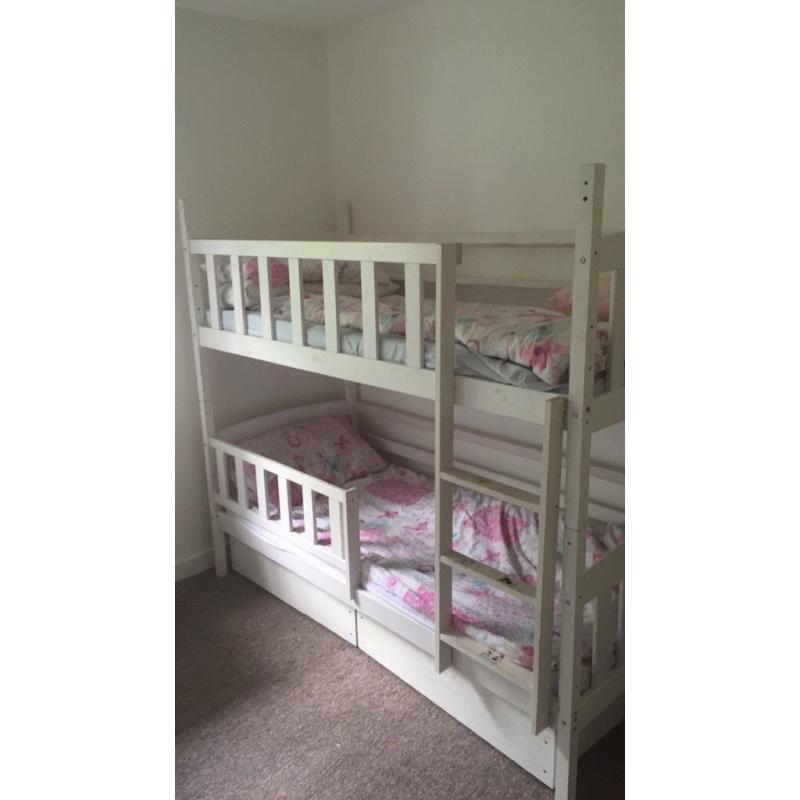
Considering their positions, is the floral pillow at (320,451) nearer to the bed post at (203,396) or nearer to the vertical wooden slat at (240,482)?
the vertical wooden slat at (240,482)

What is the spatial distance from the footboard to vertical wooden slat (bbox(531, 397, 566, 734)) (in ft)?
2.36

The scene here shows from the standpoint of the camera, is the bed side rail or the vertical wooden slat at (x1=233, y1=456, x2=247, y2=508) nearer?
the bed side rail

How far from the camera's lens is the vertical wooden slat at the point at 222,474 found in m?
2.87

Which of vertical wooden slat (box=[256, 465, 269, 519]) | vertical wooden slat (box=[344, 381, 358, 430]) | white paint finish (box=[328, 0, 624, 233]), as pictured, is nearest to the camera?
white paint finish (box=[328, 0, 624, 233])

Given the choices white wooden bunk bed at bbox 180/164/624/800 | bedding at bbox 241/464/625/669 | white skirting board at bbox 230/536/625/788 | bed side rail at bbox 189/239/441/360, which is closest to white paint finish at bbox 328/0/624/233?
white wooden bunk bed at bbox 180/164/624/800

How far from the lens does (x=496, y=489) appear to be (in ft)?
5.78

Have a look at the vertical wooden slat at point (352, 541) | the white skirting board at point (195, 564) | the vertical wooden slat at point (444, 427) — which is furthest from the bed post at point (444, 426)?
the white skirting board at point (195, 564)

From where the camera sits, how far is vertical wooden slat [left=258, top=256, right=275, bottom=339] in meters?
2.37

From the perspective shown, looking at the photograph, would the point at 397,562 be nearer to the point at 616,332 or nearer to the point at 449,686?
the point at 449,686

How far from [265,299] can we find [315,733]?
1438 millimetres

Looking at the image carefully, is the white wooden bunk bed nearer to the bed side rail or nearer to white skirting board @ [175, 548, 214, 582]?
the bed side rail

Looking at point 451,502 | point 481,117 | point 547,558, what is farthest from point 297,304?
point 547,558
